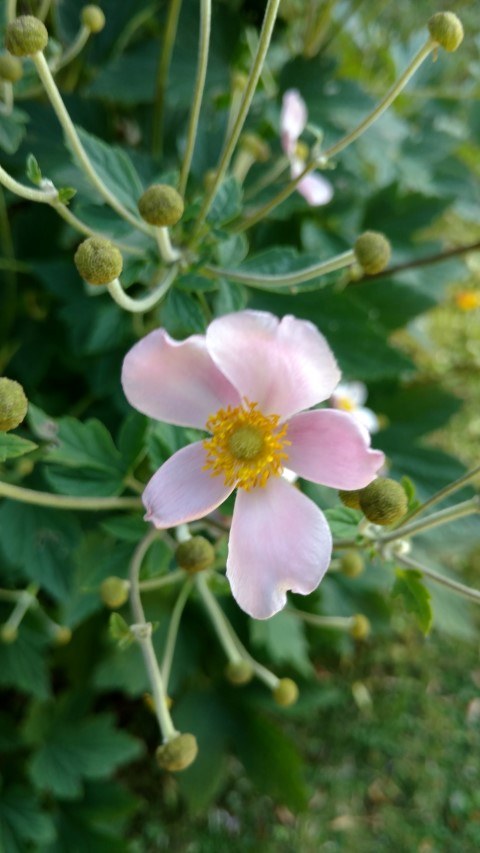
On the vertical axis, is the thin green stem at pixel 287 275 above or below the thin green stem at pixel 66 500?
above

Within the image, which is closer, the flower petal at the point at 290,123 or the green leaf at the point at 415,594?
the green leaf at the point at 415,594

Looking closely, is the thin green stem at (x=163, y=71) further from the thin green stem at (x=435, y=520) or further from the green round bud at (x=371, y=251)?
the thin green stem at (x=435, y=520)

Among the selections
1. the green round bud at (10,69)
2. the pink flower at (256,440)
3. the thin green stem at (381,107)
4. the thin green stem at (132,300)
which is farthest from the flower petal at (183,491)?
the green round bud at (10,69)

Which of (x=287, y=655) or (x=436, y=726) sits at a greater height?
(x=287, y=655)

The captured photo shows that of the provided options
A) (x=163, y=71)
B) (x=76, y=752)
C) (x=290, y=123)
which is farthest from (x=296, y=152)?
(x=76, y=752)

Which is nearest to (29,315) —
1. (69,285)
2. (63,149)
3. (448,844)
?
(69,285)

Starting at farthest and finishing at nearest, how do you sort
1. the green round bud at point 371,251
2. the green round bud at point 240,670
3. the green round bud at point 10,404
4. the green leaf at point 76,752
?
the green leaf at point 76,752 → the green round bud at point 240,670 → the green round bud at point 371,251 → the green round bud at point 10,404

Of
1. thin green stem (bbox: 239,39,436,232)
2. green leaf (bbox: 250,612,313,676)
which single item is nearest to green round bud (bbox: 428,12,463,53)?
thin green stem (bbox: 239,39,436,232)

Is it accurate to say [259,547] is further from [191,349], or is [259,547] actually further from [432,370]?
[432,370]
